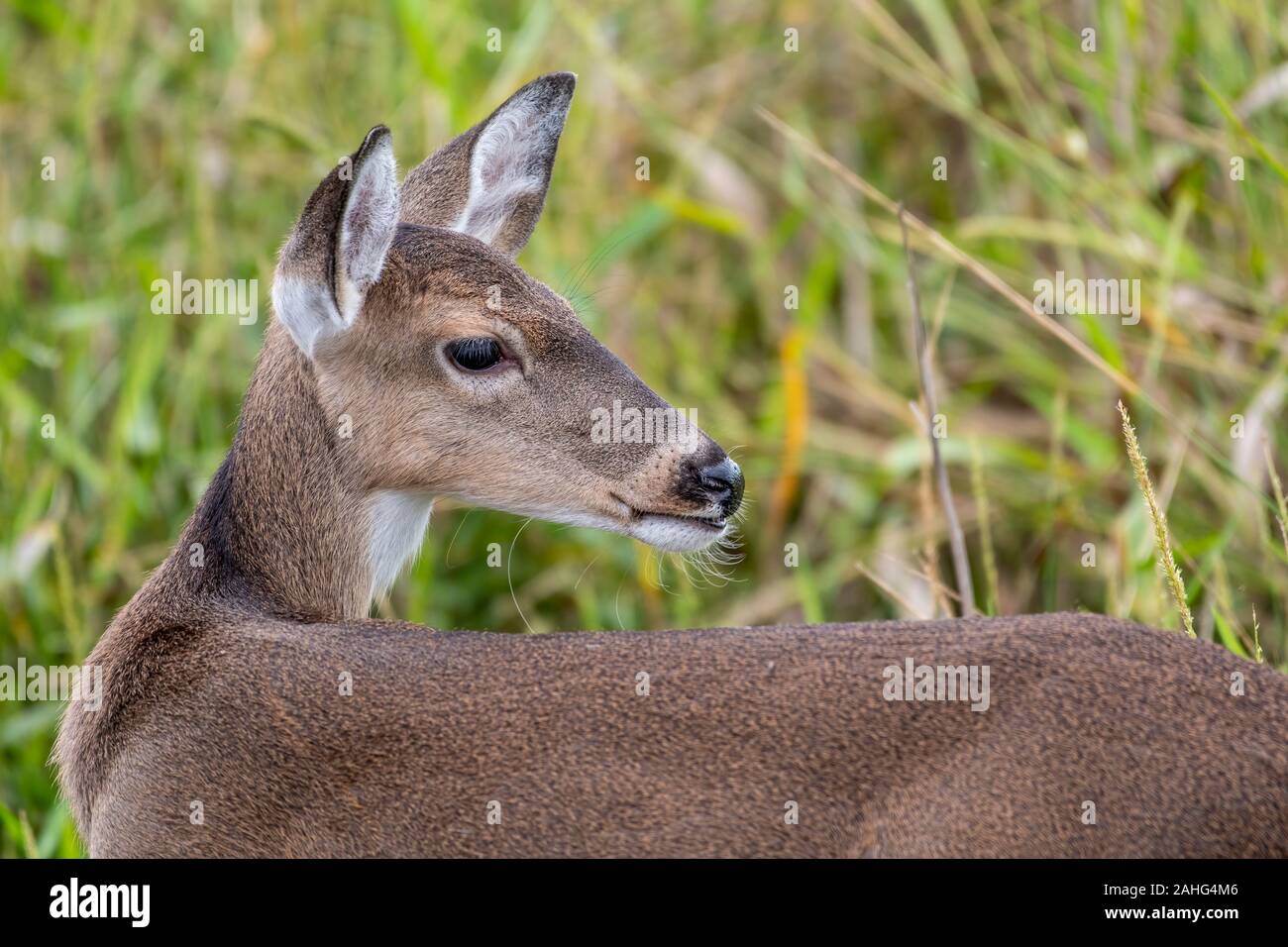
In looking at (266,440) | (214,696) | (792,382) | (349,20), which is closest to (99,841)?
(214,696)

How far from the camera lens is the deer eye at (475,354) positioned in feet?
13.0

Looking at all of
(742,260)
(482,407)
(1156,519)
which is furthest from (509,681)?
(742,260)

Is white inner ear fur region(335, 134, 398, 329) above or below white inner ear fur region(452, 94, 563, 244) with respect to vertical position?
below

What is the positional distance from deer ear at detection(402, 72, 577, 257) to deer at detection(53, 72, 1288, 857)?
0.01m

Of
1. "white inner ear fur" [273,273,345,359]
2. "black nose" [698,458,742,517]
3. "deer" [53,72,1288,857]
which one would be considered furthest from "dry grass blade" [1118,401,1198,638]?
"white inner ear fur" [273,273,345,359]

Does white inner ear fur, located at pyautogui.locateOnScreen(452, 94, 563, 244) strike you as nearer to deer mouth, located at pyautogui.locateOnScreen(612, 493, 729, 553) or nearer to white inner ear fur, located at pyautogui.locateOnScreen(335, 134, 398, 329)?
white inner ear fur, located at pyautogui.locateOnScreen(335, 134, 398, 329)

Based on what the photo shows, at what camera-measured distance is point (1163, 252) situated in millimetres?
6398

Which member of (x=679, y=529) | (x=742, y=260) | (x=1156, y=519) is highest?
(x=742, y=260)

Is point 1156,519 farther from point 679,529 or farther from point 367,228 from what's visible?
point 367,228

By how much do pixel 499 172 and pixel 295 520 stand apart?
1.09m

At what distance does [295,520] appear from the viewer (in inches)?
156

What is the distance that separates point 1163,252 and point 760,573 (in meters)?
2.04

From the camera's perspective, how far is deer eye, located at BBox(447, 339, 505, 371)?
395 cm
